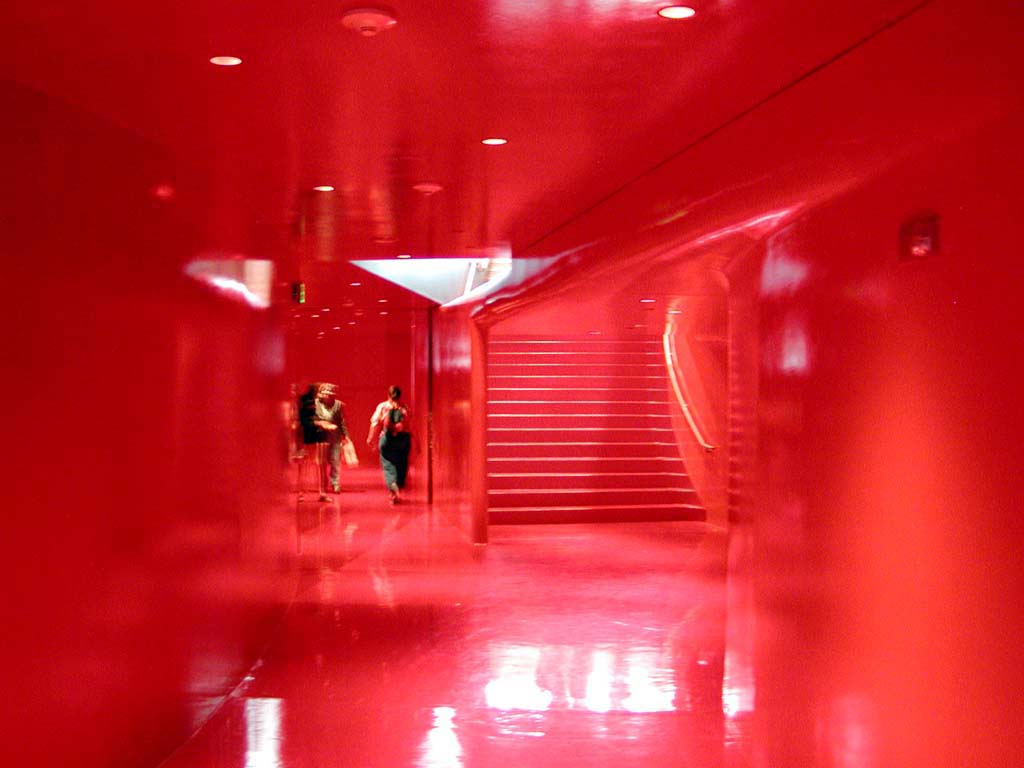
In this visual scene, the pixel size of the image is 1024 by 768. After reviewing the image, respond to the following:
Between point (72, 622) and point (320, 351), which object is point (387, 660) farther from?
point (320, 351)

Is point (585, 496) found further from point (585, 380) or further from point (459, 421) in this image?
point (585, 380)

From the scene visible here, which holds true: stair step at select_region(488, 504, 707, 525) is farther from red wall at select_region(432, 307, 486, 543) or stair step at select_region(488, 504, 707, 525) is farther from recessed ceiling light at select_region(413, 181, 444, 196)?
recessed ceiling light at select_region(413, 181, 444, 196)

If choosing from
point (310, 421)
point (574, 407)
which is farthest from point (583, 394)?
point (310, 421)

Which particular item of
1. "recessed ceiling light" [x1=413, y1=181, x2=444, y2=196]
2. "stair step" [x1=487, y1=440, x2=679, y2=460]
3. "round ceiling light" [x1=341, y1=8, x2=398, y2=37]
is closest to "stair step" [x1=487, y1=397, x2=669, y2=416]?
"stair step" [x1=487, y1=440, x2=679, y2=460]

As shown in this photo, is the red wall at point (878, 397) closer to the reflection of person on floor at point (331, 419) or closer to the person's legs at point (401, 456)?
the person's legs at point (401, 456)

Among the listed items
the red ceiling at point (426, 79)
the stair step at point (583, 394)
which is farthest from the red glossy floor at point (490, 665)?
the stair step at point (583, 394)

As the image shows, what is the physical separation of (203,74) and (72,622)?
2102 mm

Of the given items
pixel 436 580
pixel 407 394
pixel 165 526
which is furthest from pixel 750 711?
pixel 407 394

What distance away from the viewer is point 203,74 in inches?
164

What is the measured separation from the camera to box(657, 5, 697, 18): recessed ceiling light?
3.41 meters

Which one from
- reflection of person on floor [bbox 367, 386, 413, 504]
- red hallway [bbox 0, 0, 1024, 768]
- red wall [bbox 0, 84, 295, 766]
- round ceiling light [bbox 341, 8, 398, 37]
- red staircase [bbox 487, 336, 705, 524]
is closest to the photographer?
red hallway [bbox 0, 0, 1024, 768]

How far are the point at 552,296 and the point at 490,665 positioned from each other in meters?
3.04

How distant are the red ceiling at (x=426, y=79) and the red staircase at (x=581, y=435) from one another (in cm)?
779

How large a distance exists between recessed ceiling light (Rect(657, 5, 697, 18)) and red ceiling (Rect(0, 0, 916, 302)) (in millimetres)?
51
